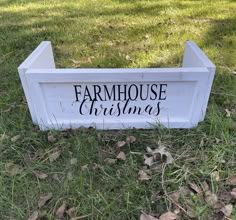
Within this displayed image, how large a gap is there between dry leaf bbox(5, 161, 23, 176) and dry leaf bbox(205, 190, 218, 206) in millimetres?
960

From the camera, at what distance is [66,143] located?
1742 millimetres

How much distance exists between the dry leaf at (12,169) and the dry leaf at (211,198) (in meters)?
0.96

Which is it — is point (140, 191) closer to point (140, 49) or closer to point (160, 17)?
point (140, 49)

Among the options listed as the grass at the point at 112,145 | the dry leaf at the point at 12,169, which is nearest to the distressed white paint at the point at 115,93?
the grass at the point at 112,145

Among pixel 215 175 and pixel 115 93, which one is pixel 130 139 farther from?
pixel 215 175

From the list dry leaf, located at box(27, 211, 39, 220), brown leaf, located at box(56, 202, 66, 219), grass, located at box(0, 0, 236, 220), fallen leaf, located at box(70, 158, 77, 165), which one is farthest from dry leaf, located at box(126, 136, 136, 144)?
dry leaf, located at box(27, 211, 39, 220)

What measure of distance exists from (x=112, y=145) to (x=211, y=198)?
62 cm

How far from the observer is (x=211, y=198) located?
4.70 feet

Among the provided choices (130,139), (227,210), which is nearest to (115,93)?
(130,139)

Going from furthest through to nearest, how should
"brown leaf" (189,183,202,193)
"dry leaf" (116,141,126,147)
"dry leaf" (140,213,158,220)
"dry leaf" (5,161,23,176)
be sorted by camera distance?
1. "dry leaf" (116,141,126,147)
2. "dry leaf" (5,161,23,176)
3. "brown leaf" (189,183,202,193)
4. "dry leaf" (140,213,158,220)

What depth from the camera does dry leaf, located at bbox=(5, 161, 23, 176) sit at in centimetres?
158

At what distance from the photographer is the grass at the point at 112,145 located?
143cm

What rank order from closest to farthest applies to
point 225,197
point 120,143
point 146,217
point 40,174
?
point 146,217 → point 225,197 → point 40,174 → point 120,143

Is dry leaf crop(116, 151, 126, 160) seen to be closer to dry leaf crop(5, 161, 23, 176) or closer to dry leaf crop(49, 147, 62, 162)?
dry leaf crop(49, 147, 62, 162)
